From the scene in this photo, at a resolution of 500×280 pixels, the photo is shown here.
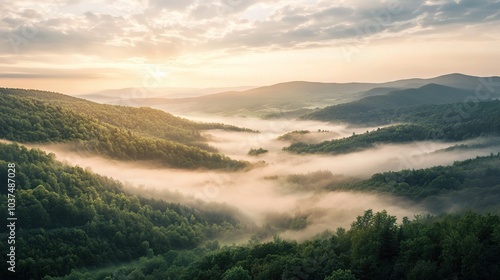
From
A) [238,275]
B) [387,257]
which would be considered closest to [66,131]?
[238,275]

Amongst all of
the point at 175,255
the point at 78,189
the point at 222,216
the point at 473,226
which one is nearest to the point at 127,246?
the point at 175,255

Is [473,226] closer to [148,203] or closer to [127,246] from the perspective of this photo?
[127,246]

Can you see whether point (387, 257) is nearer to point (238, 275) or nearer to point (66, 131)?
point (238, 275)

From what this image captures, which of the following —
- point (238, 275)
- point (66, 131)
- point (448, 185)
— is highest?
point (66, 131)

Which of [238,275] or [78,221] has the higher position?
[238,275]

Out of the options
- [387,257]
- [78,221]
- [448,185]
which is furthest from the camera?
[448,185]

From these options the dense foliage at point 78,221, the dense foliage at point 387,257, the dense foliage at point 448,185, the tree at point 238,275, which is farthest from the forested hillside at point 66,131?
the tree at point 238,275

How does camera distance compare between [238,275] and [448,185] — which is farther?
[448,185]
